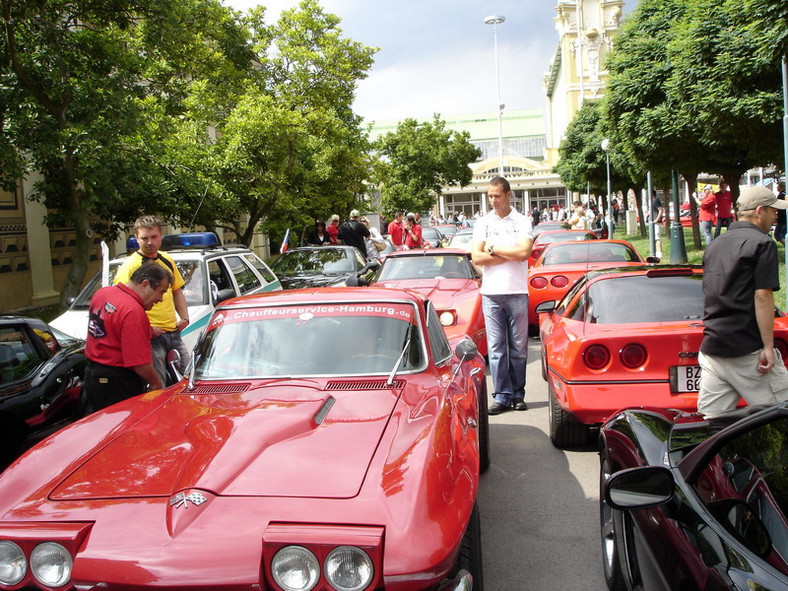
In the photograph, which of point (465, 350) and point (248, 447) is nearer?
point (248, 447)

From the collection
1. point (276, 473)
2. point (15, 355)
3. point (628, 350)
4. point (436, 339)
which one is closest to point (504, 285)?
point (628, 350)

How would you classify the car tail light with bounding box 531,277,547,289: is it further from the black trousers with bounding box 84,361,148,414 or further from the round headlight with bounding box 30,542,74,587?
the round headlight with bounding box 30,542,74,587

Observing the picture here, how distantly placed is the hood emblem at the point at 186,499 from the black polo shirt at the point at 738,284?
3058 millimetres

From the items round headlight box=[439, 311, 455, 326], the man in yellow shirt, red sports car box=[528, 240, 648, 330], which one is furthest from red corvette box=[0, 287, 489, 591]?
red sports car box=[528, 240, 648, 330]

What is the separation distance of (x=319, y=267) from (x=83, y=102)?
15.6 ft

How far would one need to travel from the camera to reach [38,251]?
18156 millimetres

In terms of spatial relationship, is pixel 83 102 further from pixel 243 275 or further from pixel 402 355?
pixel 402 355

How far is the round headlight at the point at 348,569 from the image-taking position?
2395mm

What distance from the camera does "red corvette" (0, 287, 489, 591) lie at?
2.45 meters

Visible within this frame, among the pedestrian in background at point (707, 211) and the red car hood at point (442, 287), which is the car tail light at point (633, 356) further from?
the pedestrian in background at point (707, 211)

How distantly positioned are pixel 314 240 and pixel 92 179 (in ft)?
40.9

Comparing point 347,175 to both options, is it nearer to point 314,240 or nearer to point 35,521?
point 314,240

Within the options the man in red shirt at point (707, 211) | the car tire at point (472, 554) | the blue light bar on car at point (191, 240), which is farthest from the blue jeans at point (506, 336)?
the man in red shirt at point (707, 211)

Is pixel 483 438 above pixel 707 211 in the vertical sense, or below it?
below
